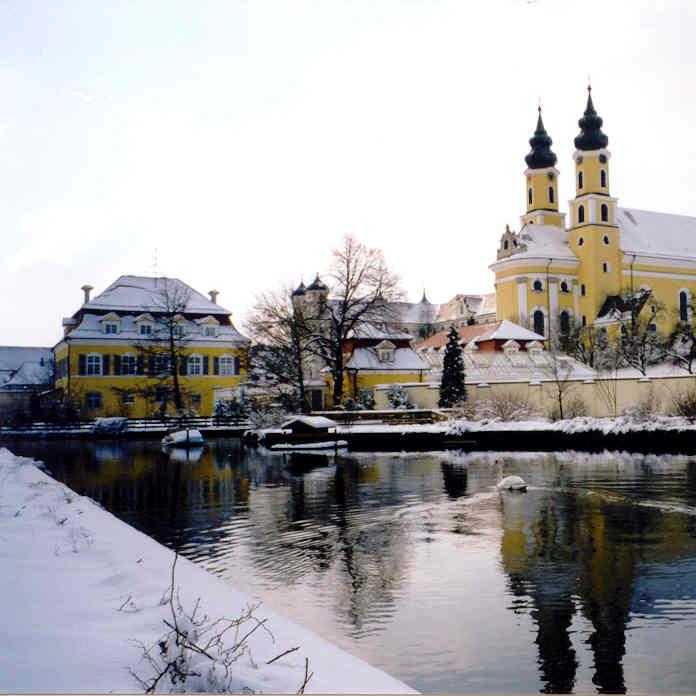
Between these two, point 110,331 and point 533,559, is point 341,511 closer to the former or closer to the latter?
point 533,559

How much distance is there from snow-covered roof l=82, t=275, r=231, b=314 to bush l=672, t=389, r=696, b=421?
33660 millimetres

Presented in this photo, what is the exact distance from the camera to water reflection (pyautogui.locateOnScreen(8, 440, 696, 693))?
22.5ft

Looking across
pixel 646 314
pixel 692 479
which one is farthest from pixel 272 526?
pixel 646 314

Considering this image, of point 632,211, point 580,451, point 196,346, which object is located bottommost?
point 580,451

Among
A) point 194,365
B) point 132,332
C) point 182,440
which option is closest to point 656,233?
point 194,365

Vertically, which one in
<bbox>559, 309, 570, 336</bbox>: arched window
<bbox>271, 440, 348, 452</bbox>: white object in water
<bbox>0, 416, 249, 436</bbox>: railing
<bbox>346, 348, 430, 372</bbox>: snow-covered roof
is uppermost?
<bbox>559, 309, 570, 336</bbox>: arched window

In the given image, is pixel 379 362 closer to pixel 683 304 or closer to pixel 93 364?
pixel 93 364

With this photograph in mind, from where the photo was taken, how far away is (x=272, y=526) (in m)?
14.1

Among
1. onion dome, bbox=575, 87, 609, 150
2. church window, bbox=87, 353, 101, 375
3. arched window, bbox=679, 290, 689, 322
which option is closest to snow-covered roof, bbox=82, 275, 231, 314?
church window, bbox=87, 353, 101, 375

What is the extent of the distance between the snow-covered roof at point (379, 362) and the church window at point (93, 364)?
56.5 feet

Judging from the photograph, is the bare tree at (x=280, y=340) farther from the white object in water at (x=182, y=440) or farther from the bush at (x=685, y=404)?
the bush at (x=685, y=404)

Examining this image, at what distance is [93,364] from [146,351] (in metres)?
4.96

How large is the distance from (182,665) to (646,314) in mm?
72392

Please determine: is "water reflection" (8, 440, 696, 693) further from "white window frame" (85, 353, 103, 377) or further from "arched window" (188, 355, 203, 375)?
"arched window" (188, 355, 203, 375)
